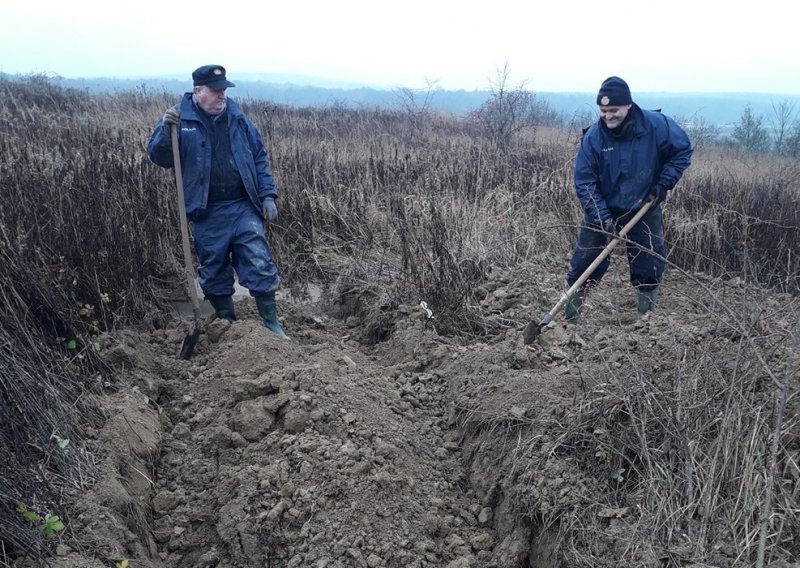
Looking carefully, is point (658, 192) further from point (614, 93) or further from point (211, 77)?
point (211, 77)

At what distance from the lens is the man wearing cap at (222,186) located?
392cm

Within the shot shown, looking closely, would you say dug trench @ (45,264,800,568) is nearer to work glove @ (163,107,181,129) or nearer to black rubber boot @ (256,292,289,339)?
black rubber boot @ (256,292,289,339)

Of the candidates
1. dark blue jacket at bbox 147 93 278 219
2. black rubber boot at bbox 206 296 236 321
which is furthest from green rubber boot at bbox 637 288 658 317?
black rubber boot at bbox 206 296 236 321

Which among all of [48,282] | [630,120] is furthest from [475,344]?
[48,282]

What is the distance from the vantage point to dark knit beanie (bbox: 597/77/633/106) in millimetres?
3973

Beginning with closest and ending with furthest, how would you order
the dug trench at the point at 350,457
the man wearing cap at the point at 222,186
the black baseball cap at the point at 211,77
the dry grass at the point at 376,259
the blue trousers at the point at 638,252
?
the dry grass at the point at 376,259, the dug trench at the point at 350,457, the black baseball cap at the point at 211,77, the man wearing cap at the point at 222,186, the blue trousers at the point at 638,252

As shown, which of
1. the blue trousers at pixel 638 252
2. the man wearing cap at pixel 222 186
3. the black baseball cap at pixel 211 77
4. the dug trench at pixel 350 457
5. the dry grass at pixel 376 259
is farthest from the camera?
the blue trousers at pixel 638 252

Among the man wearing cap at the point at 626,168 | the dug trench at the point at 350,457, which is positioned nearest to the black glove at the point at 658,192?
the man wearing cap at the point at 626,168

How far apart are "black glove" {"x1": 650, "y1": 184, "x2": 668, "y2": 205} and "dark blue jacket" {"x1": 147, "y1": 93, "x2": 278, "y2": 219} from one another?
276 cm

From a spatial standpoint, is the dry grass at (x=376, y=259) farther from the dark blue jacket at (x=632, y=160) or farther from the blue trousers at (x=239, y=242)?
the blue trousers at (x=239, y=242)

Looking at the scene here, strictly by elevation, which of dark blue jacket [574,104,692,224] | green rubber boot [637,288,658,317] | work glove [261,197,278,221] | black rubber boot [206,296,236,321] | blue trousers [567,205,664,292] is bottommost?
black rubber boot [206,296,236,321]

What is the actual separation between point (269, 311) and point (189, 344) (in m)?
0.60

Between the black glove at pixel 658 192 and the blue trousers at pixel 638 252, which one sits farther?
the blue trousers at pixel 638 252

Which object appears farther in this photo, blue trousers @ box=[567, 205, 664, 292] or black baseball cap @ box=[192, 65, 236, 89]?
blue trousers @ box=[567, 205, 664, 292]
